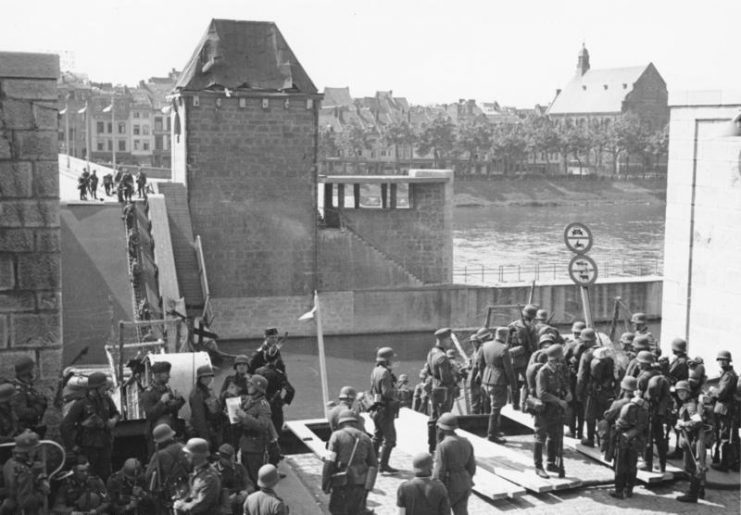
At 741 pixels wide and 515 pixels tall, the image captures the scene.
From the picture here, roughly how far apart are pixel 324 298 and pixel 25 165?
25.8 meters

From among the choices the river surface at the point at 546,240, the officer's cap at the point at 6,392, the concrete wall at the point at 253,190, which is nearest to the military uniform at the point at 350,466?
the officer's cap at the point at 6,392

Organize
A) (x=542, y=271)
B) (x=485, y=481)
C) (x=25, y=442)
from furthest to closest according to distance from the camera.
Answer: (x=542, y=271), (x=485, y=481), (x=25, y=442)

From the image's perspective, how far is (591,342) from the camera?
13102mm

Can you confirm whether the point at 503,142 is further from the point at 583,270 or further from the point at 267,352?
the point at 267,352

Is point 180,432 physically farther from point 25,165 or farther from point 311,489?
point 25,165

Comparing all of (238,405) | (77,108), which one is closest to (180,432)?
(238,405)

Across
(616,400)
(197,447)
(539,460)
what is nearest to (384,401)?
(539,460)

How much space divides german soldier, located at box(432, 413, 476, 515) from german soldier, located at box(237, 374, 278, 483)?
179cm

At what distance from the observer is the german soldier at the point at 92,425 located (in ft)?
32.4

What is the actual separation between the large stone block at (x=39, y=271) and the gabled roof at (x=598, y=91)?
415 ft

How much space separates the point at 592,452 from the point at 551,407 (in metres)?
1.41

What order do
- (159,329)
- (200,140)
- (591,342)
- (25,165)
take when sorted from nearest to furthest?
(25,165) < (591,342) < (159,329) < (200,140)

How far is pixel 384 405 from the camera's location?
1184cm

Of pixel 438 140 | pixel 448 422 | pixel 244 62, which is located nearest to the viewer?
pixel 448 422
